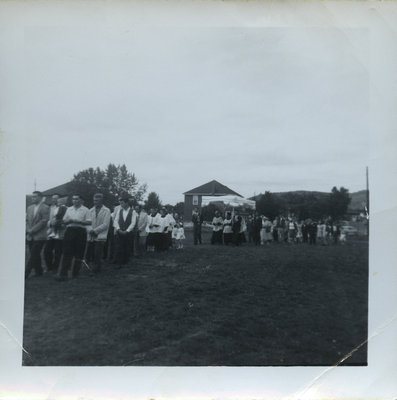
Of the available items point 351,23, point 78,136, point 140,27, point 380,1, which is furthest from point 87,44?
point 380,1

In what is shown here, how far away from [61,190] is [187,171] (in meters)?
0.81

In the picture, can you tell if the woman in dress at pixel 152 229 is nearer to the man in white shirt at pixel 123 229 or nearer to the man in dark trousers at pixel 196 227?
the man in white shirt at pixel 123 229

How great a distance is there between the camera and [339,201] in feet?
6.57

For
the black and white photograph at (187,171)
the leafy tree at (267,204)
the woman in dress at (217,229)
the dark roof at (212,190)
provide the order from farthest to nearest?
the woman in dress at (217,229) < the leafy tree at (267,204) < the dark roof at (212,190) < the black and white photograph at (187,171)

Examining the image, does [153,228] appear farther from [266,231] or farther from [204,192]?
[266,231]

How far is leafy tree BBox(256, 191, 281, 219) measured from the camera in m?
2.08

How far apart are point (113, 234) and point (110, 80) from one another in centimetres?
99

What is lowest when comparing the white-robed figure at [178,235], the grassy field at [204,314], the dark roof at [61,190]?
the grassy field at [204,314]

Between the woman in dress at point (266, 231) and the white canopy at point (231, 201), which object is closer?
the white canopy at point (231, 201)

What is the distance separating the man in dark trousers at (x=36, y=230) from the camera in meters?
1.81

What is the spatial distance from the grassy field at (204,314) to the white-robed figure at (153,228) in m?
0.17

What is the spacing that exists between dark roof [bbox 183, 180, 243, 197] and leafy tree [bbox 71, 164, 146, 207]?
1.16 ft

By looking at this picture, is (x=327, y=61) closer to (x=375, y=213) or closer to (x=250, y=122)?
(x=250, y=122)

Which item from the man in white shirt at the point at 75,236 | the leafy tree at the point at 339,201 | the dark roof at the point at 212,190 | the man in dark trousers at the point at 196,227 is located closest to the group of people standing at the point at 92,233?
the man in white shirt at the point at 75,236
